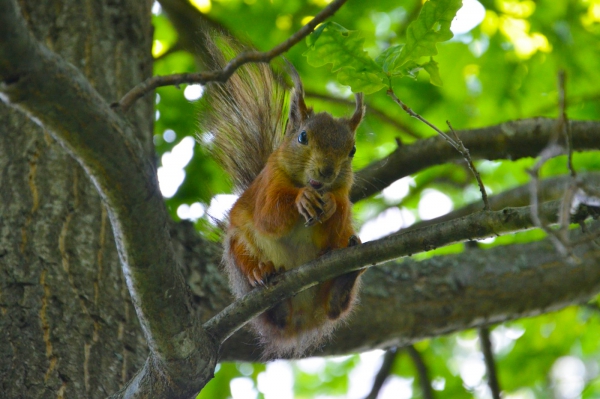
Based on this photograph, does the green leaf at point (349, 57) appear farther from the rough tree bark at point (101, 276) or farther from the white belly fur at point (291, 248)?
the white belly fur at point (291, 248)

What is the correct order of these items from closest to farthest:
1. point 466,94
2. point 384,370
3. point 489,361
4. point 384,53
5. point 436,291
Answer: point 384,53 < point 436,291 < point 489,361 < point 384,370 < point 466,94

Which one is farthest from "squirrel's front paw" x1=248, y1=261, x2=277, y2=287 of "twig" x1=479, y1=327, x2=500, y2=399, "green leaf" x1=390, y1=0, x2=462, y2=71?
"twig" x1=479, y1=327, x2=500, y2=399

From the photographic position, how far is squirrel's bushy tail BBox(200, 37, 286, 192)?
3166 millimetres

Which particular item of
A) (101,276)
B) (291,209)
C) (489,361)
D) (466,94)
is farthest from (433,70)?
(466,94)

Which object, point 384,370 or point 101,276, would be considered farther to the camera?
point 384,370

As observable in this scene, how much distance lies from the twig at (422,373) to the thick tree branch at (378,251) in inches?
75.0

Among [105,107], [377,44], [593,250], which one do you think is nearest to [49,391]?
[105,107]

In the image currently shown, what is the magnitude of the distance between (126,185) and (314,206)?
1.01 meters

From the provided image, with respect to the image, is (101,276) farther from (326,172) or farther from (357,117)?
(357,117)

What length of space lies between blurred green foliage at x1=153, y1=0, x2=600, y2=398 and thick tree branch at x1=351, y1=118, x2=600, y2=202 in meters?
0.68

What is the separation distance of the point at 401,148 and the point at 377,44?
6.02 ft

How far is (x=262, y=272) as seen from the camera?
259 centimetres

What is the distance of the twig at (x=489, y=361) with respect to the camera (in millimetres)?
3285

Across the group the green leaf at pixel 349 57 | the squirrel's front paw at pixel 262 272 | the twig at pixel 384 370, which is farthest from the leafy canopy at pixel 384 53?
the twig at pixel 384 370
